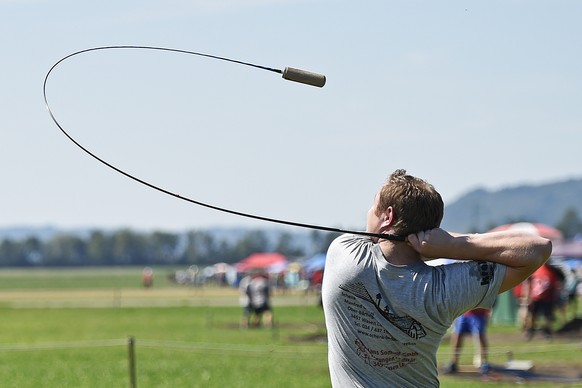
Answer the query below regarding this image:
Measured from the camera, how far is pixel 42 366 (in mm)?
20562

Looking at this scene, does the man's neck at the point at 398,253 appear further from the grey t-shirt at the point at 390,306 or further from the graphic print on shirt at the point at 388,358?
the graphic print on shirt at the point at 388,358

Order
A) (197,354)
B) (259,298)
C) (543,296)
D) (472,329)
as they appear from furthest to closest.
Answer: (259,298) < (543,296) < (197,354) < (472,329)

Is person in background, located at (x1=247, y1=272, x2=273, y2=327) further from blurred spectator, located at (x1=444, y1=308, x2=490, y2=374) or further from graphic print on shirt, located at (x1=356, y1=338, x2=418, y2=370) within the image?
graphic print on shirt, located at (x1=356, y1=338, x2=418, y2=370)

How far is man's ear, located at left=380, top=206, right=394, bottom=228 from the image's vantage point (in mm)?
4223

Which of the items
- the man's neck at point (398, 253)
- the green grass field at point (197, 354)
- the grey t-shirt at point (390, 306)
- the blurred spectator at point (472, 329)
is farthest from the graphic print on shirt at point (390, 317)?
the blurred spectator at point (472, 329)

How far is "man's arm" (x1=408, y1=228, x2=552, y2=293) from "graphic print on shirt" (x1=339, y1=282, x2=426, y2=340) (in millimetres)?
256

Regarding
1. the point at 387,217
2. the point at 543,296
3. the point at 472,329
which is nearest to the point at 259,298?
the point at 543,296

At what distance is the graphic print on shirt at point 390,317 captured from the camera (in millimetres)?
4301

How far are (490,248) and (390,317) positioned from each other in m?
0.46

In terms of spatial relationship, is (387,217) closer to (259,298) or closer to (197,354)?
(197,354)

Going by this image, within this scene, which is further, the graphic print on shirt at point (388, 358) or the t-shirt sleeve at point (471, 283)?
the graphic print on shirt at point (388, 358)

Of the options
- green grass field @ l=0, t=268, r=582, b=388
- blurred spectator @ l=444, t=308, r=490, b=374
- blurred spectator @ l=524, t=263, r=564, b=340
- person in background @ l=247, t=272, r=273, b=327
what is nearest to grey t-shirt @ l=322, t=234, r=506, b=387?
green grass field @ l=0, t=268, r=582, b=388

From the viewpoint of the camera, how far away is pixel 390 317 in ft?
14.1

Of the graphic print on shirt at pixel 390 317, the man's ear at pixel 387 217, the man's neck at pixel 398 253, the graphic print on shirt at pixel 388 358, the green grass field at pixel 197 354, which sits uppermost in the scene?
Answer: the man's ear at pixel 387 217
